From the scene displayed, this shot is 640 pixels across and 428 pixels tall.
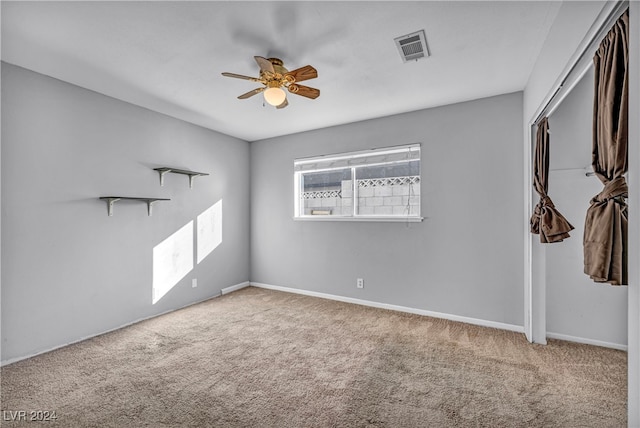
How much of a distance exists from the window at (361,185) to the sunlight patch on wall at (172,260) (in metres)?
1.65

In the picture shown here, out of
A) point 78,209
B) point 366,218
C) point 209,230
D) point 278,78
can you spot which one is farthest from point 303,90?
point 209,230

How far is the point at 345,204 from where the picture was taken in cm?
427

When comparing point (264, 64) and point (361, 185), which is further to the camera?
point (361, 185)

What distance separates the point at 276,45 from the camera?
2240mm

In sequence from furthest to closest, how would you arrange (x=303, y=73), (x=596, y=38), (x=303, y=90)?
1. (x=303, y=90)
2. (x=303, y=73)
3. (x=596, y=38)

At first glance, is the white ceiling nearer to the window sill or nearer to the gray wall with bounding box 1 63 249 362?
the gray wall with bounding box 1 63 249 362

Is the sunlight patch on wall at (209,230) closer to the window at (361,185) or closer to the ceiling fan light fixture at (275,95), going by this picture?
the window at (361,185)

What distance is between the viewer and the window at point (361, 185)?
12.5 ft

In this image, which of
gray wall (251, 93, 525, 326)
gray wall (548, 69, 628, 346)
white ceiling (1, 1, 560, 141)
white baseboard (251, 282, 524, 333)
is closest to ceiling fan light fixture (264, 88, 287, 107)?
white ceiling (1, 1, 560, 141)

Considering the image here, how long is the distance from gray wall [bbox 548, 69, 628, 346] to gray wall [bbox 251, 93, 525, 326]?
30 cm

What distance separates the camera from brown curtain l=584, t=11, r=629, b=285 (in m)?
1.17

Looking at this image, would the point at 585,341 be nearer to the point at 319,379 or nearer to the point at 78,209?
the point at 319,379

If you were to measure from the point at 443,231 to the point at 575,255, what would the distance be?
1230mm

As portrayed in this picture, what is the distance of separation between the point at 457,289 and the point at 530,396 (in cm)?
148
